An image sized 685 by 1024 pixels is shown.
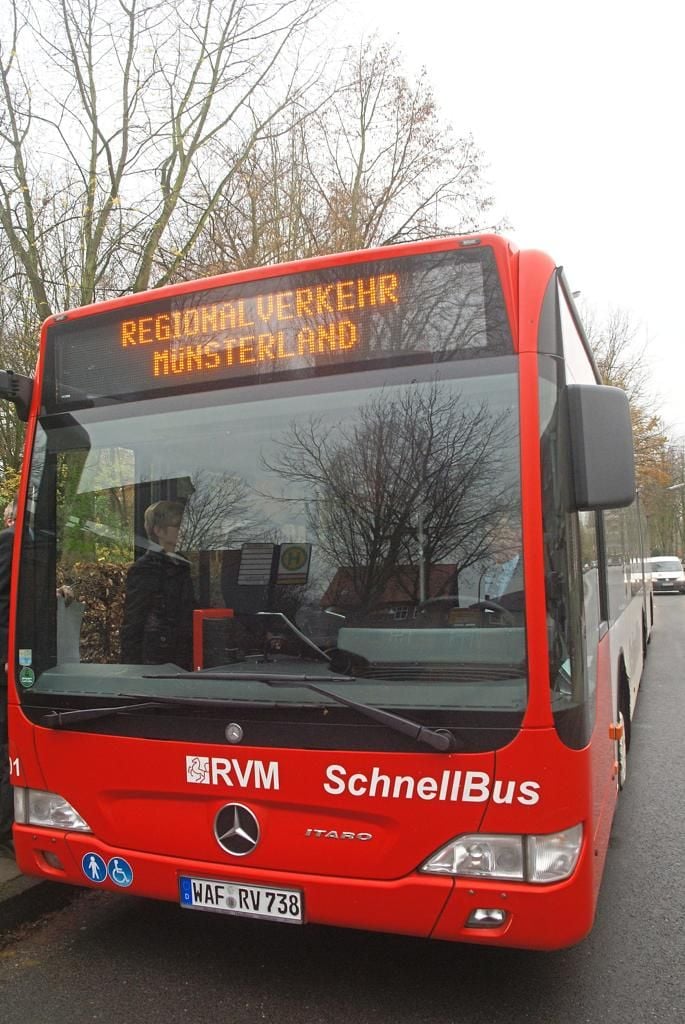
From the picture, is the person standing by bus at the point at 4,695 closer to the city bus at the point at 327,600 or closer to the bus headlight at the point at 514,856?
the city bus at the point at 327,600

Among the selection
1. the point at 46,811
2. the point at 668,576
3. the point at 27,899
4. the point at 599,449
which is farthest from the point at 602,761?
the point at 668,576

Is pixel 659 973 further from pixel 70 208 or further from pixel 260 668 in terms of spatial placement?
pixel 70 208

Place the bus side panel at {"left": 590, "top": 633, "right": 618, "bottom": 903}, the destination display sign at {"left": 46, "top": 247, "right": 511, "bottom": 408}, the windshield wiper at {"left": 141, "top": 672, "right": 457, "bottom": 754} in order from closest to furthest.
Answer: the windshield wiper at {"left": 141, "top": 672, "right": 457, "bottom": 754}
the destination display sign at {"left": 46, "top": 247, "right": 511, "bottom": 408}
the bus side panel at {"left": 590, "top": 633, "right": 618, "bottom": 903}

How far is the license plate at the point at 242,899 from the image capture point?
117 inches

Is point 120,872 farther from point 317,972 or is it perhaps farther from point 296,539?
point 296,539

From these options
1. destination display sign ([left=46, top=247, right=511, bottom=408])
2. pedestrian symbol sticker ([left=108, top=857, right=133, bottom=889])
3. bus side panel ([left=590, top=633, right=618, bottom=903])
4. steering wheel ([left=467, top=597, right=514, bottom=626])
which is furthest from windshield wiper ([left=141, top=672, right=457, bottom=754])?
destination display sign ([left=46, top=247, right=511, bottom=408])

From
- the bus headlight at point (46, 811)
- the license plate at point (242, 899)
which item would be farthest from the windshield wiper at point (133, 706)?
the license plate at point (242, 899)

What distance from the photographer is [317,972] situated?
11.3ft

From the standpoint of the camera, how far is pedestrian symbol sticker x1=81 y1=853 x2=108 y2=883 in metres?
3.28

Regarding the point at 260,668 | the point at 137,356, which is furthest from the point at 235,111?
the point at 260,668

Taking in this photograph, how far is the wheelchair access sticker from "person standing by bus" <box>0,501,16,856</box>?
1.34 m

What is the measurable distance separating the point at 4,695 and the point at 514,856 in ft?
Result: 9.93

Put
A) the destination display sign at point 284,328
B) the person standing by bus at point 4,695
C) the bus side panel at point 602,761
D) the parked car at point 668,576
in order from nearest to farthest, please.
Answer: the destination display sign at point 284,328 → the bus side panel at point 602,761 → the person standing by bus at point 4,695 → the parked car at point 668,576

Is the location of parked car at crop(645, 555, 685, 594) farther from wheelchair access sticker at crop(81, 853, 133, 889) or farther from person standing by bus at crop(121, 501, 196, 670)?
wheelchair access sticker at crop(81, 853, 133, 889)
